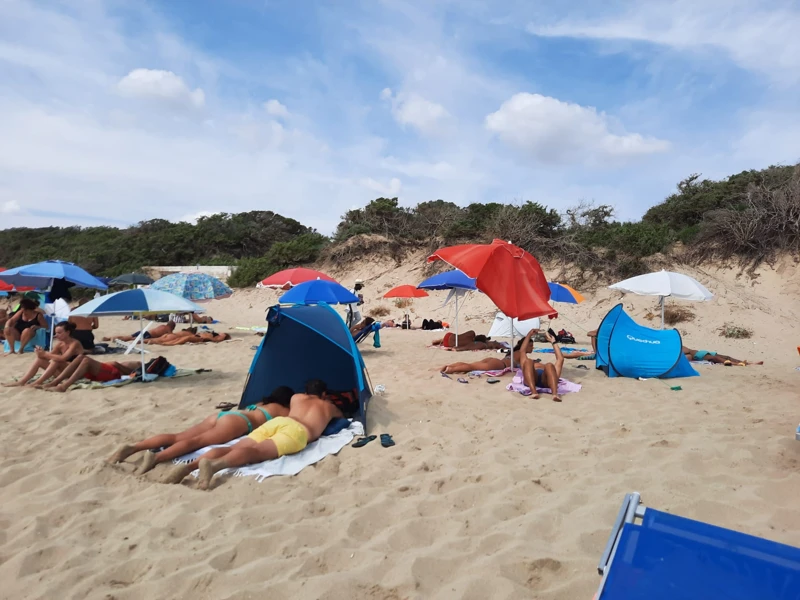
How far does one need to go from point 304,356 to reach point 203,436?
1776mm

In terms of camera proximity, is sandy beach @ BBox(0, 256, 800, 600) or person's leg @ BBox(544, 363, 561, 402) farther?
person's leg @ BBox(544, 363, 561, 402)

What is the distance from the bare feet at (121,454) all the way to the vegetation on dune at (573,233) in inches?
638

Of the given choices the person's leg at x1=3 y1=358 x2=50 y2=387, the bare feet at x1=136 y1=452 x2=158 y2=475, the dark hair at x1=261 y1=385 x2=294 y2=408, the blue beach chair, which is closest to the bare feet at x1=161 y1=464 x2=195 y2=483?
the bare feet at x1=136 y1=452 x2=158 y2=475

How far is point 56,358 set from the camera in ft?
21.9

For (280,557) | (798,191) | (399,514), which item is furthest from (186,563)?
(798,191)

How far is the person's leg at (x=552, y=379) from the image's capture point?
601 cm

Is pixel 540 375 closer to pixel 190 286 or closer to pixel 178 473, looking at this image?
pixel 178 473

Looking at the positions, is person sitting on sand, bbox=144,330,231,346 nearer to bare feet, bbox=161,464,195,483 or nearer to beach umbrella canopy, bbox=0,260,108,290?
beach umbrella canopy, bbox=0,260,108,290

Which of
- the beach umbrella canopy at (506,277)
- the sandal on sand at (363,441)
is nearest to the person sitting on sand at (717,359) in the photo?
the beach umbrella canopy at (506,277)

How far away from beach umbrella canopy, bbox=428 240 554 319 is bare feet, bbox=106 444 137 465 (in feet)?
12.7

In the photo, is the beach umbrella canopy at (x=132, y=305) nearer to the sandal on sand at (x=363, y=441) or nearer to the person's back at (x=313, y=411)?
the person's back at (x=313, y=411)

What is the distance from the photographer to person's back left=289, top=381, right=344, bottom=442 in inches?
174

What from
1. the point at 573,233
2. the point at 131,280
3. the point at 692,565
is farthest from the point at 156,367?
the point at 573,233

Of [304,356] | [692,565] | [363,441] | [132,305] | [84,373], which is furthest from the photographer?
[84,373]
